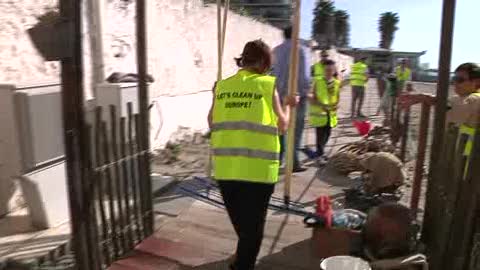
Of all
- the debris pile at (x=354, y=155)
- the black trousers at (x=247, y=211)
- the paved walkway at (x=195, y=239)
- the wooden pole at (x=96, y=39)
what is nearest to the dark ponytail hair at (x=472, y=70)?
the black trousers at (x=247, y=211)

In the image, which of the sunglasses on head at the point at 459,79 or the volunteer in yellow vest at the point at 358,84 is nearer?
the sunglasses on head at the point at 459,79

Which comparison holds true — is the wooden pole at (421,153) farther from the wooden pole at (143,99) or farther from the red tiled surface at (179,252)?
the wooden pole at (143,99)

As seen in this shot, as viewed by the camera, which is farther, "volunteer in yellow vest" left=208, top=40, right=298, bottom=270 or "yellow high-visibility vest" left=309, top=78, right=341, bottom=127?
"yellow high-visibility vest" left=309, top=78, right=341, bottom=127

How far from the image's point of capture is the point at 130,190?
12.5 feet

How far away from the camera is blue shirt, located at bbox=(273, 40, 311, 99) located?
570 cm

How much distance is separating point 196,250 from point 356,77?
1008 centimetres

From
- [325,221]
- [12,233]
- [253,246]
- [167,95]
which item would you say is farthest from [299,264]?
[167,95]

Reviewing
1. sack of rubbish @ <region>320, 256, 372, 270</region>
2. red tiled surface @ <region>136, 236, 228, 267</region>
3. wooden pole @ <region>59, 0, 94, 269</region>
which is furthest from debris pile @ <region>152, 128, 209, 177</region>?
sack of rubbish @ <region>320, 256, 372, 270</region>

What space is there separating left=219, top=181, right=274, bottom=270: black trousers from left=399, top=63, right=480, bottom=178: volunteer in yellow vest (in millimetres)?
1435

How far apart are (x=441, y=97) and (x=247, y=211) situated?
174cm

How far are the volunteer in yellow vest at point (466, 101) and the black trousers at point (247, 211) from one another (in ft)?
4.71

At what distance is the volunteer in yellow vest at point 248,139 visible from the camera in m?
2.94

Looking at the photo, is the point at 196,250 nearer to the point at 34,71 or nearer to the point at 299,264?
the point at 299,264

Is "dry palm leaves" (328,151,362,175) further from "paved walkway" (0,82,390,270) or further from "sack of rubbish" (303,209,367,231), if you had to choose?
"sack of rubbish" (303,209,367,231)
